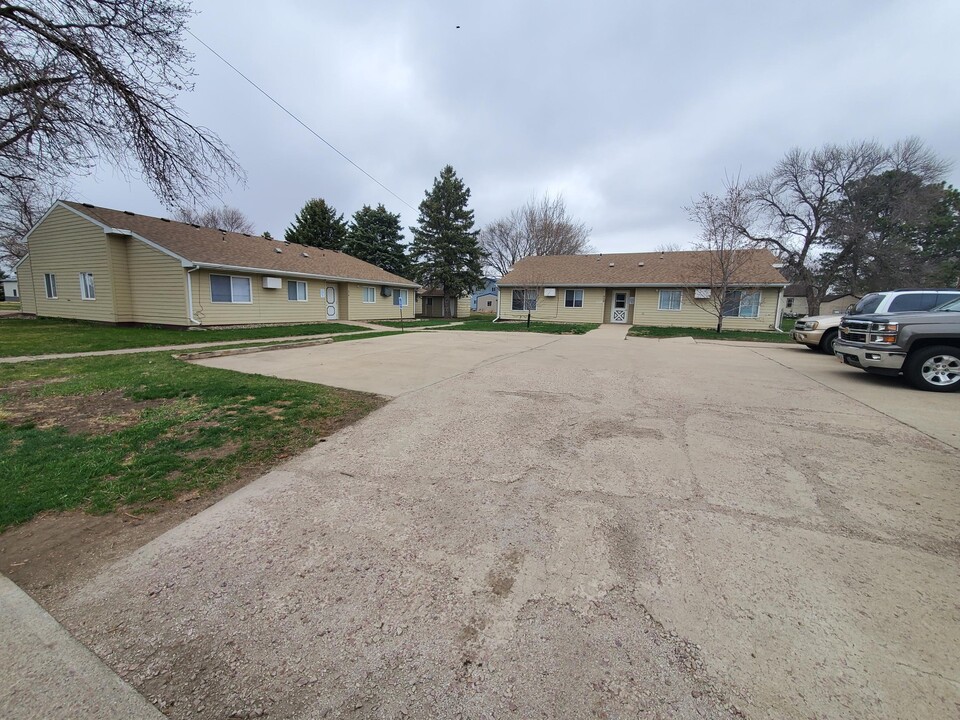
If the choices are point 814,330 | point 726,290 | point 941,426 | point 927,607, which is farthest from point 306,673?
point 726,290

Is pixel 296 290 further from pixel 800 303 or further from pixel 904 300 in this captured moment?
pixel 800 303

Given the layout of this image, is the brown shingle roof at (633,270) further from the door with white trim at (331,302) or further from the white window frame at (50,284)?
the white window frame at (50,284)

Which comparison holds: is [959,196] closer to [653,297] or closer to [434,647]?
[653,297]

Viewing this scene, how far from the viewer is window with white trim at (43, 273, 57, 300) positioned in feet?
58.6

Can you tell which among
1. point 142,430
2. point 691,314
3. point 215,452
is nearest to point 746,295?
point 691,314

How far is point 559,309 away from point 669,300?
620 centimetres

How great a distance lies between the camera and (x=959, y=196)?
32.4m

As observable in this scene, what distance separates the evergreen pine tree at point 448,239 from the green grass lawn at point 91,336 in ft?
56.8

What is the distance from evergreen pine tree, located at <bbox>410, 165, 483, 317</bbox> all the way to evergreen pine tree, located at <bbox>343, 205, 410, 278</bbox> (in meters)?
→ 4.73

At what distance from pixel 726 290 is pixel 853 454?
18.3 metres

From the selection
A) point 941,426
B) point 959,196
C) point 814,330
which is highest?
point 959,196

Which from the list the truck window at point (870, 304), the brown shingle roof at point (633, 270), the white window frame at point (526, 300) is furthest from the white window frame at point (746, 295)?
the truck window at point (870, 304)

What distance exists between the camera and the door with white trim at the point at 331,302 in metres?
21.6

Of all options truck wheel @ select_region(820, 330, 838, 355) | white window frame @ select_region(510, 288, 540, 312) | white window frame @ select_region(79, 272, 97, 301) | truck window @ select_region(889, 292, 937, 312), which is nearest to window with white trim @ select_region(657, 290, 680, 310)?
white window frame @ select_region(510, 288, 540, 312)
